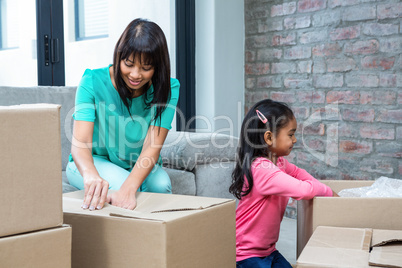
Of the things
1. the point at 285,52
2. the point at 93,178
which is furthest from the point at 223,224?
the point at 285,52

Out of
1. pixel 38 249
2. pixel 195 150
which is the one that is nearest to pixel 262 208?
pixel 195 150

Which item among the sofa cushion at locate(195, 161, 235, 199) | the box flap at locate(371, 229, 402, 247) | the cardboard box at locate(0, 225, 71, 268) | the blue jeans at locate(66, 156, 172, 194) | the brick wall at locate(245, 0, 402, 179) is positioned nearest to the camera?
the cardboard box at locate(0, 225, 71, 268)

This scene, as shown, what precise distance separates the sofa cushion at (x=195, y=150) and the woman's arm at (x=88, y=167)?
0.62 meters

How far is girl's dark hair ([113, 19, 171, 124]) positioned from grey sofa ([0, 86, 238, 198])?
57cm

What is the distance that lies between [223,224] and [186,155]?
100cm

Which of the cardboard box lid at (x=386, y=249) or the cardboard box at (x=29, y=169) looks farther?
the cardboard box lid at (x=386, y=249)

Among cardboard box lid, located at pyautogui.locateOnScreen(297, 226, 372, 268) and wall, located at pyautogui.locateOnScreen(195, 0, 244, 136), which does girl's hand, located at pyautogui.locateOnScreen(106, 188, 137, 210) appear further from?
wall, located at pyautogui.locateOnScreen(195, 0, 244, 136)

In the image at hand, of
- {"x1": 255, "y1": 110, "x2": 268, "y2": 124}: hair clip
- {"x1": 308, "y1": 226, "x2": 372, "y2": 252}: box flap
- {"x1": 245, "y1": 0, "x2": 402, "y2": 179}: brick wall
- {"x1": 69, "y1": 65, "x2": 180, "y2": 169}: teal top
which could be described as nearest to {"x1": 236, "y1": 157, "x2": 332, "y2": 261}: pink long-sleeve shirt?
{"x1": 255, "y1": 110, "x2": 268, "y2": 124}: hair clip

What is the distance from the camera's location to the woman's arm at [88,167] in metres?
1.13

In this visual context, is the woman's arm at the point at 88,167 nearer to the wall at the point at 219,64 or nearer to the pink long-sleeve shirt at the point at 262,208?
the pink long-sleeve shirt at the point at 262,208

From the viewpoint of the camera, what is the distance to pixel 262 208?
1584 millimetres

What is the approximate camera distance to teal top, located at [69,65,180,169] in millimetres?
1588

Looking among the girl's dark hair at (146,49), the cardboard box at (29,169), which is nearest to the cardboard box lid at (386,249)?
the cardboard box at (29,169)

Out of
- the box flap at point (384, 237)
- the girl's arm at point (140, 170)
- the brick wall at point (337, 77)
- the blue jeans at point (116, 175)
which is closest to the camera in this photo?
the box flap at point (384, 237)
